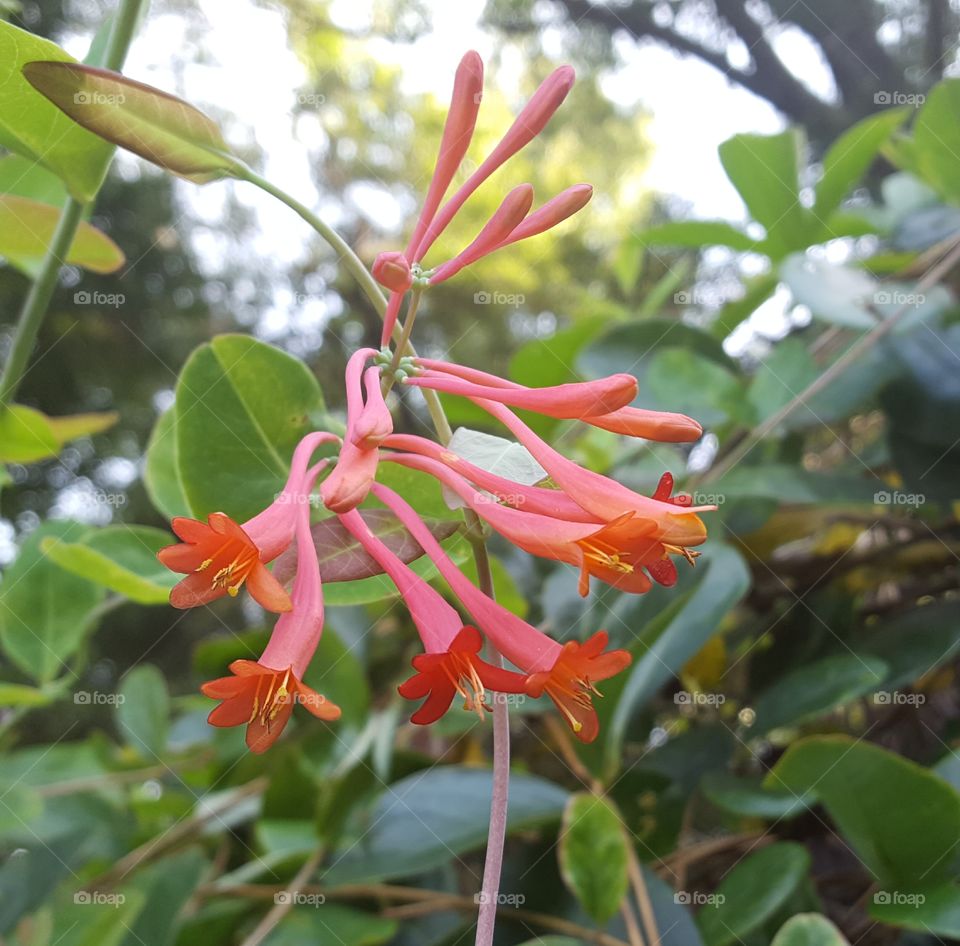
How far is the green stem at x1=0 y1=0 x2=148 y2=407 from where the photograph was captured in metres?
0.41

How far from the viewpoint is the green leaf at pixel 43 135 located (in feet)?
1.20

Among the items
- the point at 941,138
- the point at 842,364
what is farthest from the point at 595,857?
the point at 941,138

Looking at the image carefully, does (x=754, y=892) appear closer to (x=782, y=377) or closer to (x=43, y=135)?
(x=782, y=377)

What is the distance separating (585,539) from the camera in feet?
0.97

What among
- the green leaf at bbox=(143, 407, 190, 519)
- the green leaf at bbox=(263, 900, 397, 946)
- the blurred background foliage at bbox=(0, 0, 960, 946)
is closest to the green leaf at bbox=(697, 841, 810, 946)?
the blurred background foliage at bbox=(0, 0, 960, 946)

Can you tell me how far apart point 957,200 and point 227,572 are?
0.78 metres

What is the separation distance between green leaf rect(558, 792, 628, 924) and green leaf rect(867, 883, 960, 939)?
141 mm

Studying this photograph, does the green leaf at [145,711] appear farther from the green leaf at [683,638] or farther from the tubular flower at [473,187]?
the tubular flower at [473,187]

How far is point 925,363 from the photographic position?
0.66 meters

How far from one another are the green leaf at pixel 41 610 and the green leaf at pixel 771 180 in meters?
0.62

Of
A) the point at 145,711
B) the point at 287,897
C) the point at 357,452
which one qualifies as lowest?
the point at 145,711

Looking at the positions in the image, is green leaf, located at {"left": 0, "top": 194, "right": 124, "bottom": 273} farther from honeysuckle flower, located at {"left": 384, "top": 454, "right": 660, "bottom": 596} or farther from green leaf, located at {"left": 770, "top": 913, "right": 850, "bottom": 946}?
green leaf, located at {"left": 770, "top": 913, "right": 850, "bottom": 946}

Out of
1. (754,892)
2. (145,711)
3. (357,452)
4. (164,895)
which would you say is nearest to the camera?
(357,452)

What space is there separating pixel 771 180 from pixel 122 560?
60 centimetres
